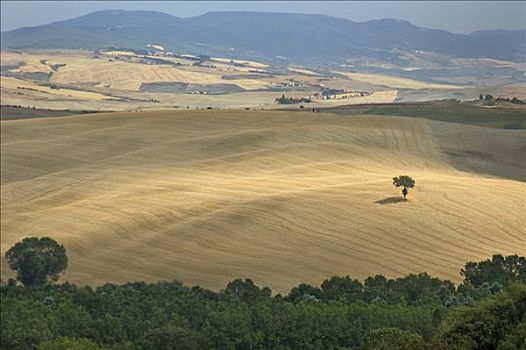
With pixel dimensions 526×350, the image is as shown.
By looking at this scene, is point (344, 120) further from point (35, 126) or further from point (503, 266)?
point (503, 266)

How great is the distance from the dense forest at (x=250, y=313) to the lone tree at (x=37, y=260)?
18.1ft

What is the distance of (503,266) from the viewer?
141 feet

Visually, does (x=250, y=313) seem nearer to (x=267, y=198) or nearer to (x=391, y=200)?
(x=391, y=200)

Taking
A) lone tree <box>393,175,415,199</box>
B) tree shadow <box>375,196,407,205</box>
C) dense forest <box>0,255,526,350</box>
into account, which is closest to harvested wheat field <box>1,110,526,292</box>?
tree shadow <box>375,196,407,205</box>

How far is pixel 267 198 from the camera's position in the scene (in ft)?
205

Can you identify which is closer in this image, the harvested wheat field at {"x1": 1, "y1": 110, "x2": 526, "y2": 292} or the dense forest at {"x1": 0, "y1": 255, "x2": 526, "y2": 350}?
the dense forest at {"x1": 0, "y1": 255, "x2": 526, "y2": 350}

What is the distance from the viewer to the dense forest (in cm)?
3550

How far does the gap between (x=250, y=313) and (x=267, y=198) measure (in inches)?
959

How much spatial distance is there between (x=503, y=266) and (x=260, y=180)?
30076 mm

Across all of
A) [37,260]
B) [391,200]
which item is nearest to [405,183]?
[391,200]

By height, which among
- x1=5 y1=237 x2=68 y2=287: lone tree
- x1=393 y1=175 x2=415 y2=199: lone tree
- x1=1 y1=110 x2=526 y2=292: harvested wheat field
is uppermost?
x1=393 y1=175 x2=415 y2=199: lone tree

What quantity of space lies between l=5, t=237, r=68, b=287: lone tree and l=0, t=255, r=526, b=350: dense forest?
5.52 meters

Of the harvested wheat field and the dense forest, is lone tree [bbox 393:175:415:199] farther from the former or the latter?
the dense forest

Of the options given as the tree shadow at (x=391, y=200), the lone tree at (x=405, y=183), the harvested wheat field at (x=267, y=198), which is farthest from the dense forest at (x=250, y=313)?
the lone tree at (x=405, y=183)
